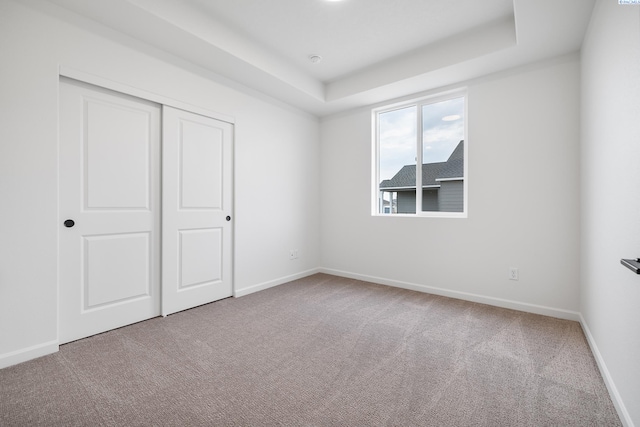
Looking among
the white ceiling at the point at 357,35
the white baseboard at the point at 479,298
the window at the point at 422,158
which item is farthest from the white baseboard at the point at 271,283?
the white ceiling at the point at 357,35

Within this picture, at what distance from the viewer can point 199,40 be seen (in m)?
2.55

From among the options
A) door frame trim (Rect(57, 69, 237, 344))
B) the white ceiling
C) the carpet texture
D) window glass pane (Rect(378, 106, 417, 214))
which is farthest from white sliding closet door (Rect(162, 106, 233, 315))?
window glass pane (Rect(378, 106, 417, 214))

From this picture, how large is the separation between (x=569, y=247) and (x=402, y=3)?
2.71 meters

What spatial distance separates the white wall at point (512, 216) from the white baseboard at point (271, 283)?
3.75ft

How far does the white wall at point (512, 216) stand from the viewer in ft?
9.00

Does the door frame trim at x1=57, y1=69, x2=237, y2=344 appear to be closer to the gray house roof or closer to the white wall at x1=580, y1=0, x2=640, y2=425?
the gray house roof

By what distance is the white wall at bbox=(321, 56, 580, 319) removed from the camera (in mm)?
2742

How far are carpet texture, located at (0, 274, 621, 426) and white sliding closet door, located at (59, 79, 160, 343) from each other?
9.0 inches

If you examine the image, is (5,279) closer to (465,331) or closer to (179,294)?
(179,294)

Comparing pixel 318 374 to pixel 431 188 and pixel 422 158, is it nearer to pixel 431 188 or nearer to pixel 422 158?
pixel 431 188

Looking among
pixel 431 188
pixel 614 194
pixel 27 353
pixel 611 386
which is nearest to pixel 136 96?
pixel 27 353

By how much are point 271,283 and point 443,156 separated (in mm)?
2780

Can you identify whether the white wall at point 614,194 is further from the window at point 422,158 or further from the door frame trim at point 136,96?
the door frame trim at point 136,96

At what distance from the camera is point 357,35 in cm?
289
